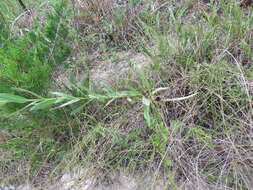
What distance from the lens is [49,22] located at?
3.31 ft

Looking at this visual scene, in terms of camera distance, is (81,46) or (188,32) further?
(81,46)

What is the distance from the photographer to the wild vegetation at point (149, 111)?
2.80 ft

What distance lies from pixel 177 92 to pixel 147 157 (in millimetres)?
301

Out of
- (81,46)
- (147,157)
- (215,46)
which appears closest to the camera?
(147,157)

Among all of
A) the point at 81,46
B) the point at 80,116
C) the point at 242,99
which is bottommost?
the point at 80,116

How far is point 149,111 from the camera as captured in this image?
0.96 meters

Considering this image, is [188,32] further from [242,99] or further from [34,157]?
[34,157]

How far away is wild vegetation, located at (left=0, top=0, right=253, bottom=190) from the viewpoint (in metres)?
0.85

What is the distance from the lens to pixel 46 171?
1.10 m

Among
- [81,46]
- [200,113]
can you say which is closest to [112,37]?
[81,46]

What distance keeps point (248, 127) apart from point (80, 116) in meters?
0.69

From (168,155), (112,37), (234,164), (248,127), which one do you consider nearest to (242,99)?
(248,127)

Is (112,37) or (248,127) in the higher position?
(112,37)

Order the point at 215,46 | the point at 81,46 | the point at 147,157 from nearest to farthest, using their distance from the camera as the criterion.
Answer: the point at 147,157 → the point at 215,46 → the point at 81,46
